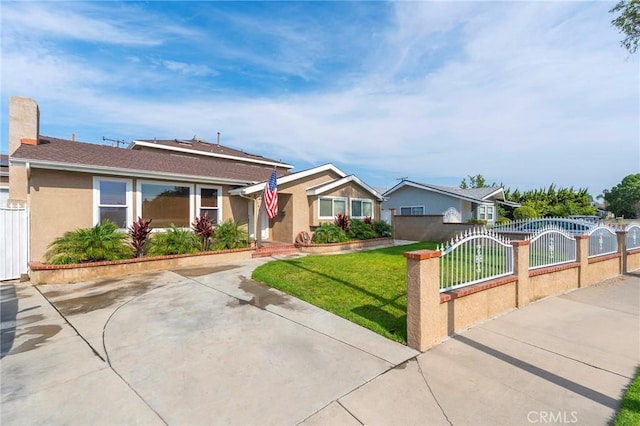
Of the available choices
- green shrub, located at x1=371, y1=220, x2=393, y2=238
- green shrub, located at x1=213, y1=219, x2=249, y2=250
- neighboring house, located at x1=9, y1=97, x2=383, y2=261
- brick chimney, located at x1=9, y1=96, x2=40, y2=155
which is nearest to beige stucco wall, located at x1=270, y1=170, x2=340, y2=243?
neighboring house, located at x1=9, y1=97, x2=383, y2=261

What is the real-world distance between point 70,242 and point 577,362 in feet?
38.3

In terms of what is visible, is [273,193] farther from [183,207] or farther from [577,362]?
[577,362]

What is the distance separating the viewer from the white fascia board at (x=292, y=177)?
12.2 meters

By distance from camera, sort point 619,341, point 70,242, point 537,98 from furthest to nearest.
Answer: point 537,98, point 70,242, point 619,341

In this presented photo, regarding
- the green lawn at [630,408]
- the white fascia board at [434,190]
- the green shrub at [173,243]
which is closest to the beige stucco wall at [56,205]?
the green shrub at [173,243]

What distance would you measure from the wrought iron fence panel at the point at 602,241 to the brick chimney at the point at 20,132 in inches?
687

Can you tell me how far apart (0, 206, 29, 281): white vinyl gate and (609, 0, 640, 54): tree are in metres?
20.2

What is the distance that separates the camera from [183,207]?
11453 millimetres

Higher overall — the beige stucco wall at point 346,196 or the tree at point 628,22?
the tree at point 628,22

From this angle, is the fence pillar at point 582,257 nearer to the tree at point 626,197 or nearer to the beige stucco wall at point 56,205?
the beige stucco wall at point 56,205

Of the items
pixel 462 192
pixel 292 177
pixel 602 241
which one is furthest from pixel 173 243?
pixel 462 192

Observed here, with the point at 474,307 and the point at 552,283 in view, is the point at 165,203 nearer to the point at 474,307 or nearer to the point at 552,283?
the point at 474,307

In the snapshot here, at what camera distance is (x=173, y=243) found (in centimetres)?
995

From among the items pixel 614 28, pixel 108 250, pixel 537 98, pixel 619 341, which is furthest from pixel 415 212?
pixel 108 250
